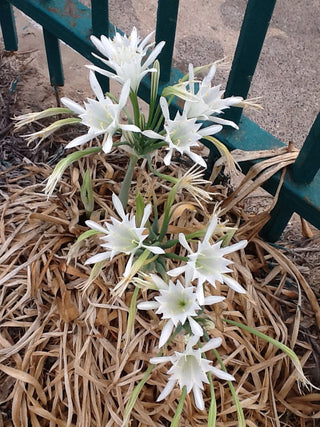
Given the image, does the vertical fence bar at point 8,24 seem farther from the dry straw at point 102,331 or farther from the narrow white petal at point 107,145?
the narrow white petal at point 107,145

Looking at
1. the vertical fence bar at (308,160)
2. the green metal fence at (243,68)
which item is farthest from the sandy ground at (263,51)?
the vertical fence bar at (308,160)

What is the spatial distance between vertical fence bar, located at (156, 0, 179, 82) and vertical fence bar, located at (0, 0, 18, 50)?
23.8 inches

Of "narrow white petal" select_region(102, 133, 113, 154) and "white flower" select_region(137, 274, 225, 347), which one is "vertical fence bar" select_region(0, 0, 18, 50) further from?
"white flower" select_region(137, 274, 225, 347)

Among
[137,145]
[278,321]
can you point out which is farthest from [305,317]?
[137,145]

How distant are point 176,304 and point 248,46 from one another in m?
0.56

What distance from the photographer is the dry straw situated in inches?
36.4

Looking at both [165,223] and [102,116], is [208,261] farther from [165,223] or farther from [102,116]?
[102,116]

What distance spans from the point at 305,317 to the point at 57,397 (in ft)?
1.71

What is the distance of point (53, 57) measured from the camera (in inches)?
58.7

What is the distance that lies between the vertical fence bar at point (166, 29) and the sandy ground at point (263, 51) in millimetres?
591

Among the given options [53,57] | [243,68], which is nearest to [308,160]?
[243,68]

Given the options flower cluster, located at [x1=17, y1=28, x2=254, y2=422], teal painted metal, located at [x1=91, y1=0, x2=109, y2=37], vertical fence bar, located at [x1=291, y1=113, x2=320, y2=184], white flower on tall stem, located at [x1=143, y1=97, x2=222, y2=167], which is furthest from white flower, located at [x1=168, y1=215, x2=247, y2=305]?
teal painted metal, located at [x1=91, y1=0, x2=109, y2=37]

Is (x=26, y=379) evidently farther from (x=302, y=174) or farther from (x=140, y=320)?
(x=302, y=174)

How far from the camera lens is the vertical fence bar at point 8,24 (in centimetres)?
151
